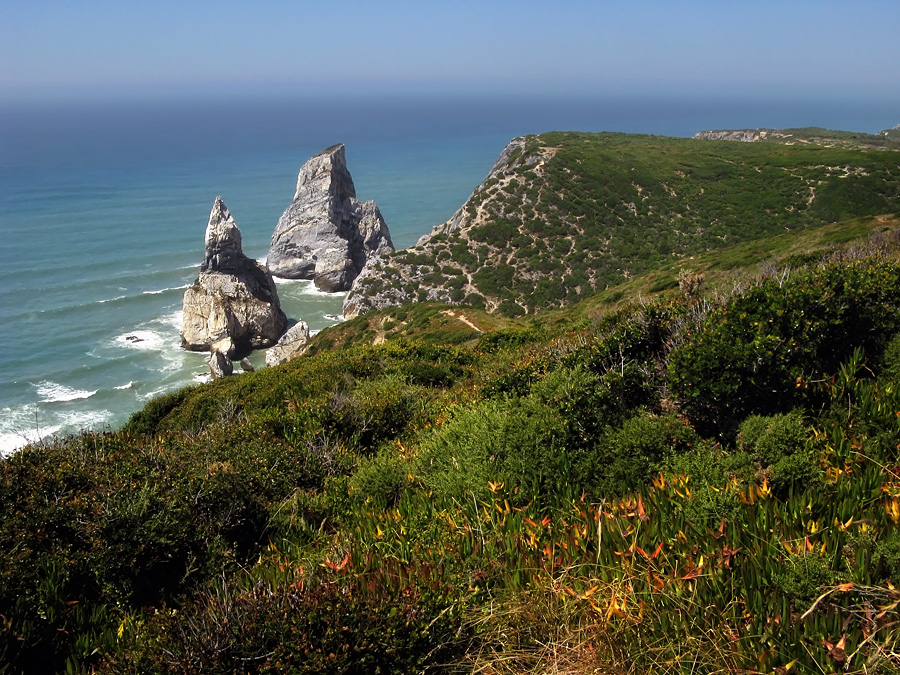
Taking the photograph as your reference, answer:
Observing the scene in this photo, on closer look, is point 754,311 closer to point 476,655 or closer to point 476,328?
point 476,655

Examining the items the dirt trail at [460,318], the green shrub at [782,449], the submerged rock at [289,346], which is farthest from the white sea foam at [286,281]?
the green shrub at [782,449]

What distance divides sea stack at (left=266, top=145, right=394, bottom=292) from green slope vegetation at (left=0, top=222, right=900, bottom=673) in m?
66.5

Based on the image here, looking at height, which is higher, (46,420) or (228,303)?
(228,303)

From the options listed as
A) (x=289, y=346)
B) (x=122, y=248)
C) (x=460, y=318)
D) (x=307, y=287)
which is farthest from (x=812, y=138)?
(x=122, y=248)

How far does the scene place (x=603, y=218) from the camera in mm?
49094

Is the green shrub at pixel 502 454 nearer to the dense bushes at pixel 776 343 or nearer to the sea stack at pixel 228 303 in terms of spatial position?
the dense bushes at pixel 776 343

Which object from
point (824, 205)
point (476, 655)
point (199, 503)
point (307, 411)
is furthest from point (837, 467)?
point (824, 205)

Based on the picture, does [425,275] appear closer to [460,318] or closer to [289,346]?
[289,346]

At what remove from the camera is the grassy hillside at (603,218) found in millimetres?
43625

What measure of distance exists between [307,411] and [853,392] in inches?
256

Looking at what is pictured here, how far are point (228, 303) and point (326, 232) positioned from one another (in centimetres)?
2500

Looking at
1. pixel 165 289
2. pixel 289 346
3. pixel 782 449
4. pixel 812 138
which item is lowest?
pixel 289 346

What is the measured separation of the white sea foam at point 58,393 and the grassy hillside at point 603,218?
21.9 metres

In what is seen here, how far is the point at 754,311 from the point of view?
19.4 ft
